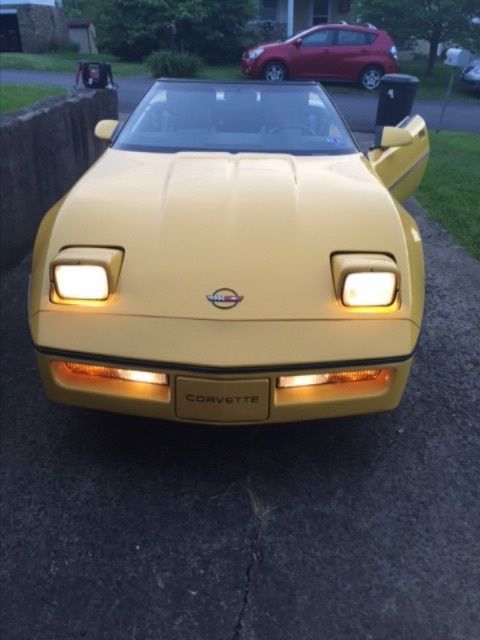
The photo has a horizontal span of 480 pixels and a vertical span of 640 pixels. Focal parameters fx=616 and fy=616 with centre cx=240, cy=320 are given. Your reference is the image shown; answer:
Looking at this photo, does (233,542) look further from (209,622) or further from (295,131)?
(295,131)

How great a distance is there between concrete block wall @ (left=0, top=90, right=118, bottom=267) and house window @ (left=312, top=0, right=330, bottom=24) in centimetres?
2814

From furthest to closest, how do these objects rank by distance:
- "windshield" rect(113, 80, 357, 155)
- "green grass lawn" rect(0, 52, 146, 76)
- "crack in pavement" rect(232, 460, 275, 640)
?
1. "green grass lawn" rect(0, 52, 146, 76)
2. "windshield" rect(113, 80, 357, 155)
3. "crack in pavement" rect(232, 460, 275, 640)

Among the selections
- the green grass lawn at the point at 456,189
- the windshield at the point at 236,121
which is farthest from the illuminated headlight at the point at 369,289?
the green grass lawn at the point at 456,189

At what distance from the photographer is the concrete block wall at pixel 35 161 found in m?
4.46

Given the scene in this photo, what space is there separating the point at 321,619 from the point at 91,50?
32180 mm

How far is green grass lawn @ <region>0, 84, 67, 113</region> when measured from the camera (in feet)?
31.5

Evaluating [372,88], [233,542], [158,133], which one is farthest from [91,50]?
[233,542]

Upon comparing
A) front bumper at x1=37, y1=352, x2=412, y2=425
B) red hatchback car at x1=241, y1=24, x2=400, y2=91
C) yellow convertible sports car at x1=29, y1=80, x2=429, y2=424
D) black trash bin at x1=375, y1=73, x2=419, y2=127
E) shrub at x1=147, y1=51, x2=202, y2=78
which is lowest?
shrub at x1=147, y1=51, x2=202, y2=78

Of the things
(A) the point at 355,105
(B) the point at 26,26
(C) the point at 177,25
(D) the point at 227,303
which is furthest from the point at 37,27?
(D) the point at 227,303

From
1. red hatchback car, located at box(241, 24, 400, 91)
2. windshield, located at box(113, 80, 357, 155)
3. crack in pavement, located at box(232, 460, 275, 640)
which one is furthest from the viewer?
red hatchback car, located at box(241, 24, 400, 91)

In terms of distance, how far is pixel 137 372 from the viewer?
2.26m

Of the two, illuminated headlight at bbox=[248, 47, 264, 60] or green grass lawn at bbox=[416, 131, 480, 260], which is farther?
illuminated headlight at bbox=[248, 47, 264, 60]

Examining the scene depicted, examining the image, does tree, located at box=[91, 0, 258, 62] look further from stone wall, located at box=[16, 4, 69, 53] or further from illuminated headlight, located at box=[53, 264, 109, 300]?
illuminated headlight, located at box=[53, 264, 109, 300]

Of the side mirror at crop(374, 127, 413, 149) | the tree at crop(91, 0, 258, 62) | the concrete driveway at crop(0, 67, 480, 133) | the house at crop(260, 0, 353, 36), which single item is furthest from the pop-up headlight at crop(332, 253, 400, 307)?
the house at crop(260, 0, 353, 36)
